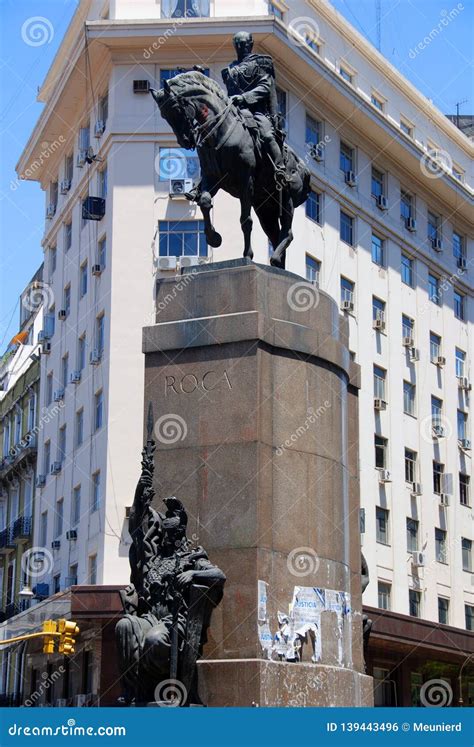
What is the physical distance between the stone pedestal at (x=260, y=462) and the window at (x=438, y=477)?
124 feet

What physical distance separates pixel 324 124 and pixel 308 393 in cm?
3505

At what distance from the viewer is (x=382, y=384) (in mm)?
50156

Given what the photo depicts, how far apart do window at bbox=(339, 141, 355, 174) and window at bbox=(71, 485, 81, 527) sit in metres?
15.7

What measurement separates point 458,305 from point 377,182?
346 inches

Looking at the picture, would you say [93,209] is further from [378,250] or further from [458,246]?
[458,246]

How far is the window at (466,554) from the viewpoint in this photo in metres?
53.8

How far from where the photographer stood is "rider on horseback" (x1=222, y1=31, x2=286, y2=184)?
52.6 ft

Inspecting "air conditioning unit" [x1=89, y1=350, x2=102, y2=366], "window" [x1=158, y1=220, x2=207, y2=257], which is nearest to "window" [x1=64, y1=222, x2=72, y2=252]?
"air conditioning unit" [x1=89, y1=350, x2=102, y2=366]

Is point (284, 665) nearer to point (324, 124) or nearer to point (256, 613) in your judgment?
point (256, 613)

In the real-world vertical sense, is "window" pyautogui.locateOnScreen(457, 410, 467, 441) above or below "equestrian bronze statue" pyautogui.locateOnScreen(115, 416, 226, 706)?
above

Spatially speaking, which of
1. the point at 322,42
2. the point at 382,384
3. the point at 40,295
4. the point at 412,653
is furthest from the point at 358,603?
the point at 40,295

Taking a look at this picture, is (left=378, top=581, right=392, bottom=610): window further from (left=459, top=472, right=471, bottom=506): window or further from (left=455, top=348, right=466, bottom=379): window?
(left=455, top=348, right=466, bottom=379): window

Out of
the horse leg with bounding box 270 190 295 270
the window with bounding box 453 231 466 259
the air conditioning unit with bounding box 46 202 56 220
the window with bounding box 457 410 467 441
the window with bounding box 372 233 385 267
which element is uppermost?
the window with bounding box 453 231 466 259

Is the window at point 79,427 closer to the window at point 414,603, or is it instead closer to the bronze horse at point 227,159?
the window at point 414,603
